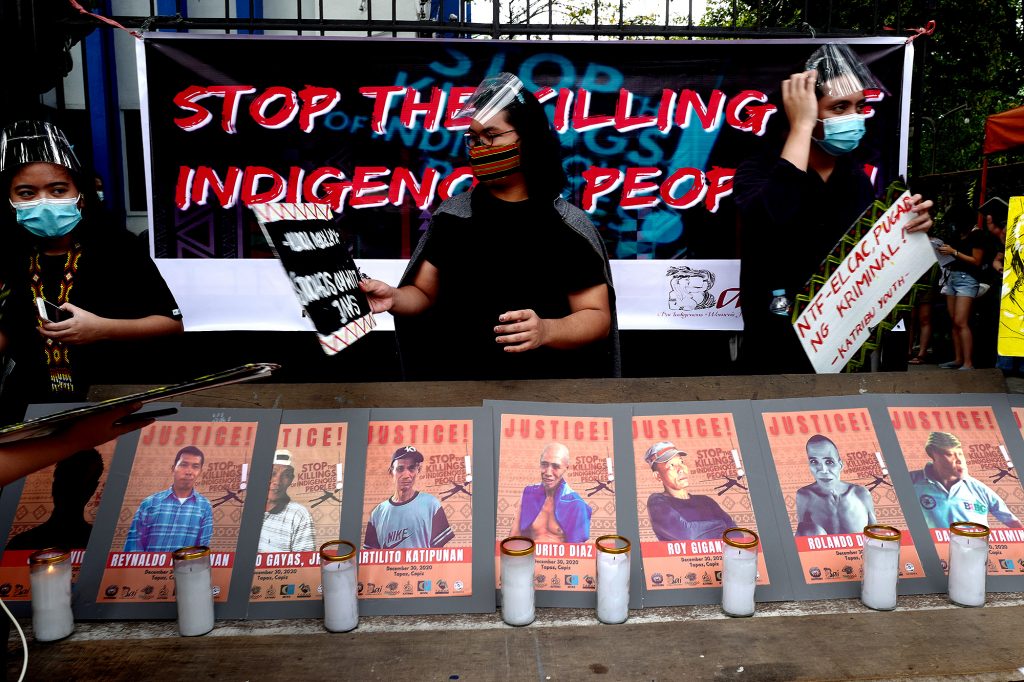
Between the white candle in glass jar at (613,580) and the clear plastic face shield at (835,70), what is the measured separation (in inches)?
84.5

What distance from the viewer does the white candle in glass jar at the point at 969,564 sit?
1632 millimetres

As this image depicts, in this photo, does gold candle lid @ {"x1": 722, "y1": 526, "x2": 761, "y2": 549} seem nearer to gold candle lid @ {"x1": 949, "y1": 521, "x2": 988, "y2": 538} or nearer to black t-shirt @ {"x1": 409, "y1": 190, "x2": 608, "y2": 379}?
gold candle lid @ {"x1": 949, "y1": 521, "x2": 988, "y2": 538}

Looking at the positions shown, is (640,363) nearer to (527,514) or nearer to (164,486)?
(527,514)

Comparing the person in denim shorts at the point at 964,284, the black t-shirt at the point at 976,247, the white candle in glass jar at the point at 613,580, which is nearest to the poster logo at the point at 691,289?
the white candle in glass jar at the point at 613,580

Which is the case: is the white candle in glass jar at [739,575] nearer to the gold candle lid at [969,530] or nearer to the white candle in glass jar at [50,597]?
the gold candle lid at [969,530]

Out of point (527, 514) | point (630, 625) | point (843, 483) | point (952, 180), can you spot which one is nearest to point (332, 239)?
point (527, 514)

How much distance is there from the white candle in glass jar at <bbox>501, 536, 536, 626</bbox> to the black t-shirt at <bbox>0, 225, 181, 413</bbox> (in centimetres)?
149

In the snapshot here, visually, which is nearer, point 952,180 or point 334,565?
point 334,565

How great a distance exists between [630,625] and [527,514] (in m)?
0.34

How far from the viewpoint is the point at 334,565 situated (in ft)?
5.06

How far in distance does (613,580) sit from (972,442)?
43.5 inches

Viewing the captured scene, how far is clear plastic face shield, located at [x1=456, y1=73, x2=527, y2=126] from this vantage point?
2.60m

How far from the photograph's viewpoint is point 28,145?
7.64 feet

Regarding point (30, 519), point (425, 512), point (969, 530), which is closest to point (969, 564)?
point (969, 530)
